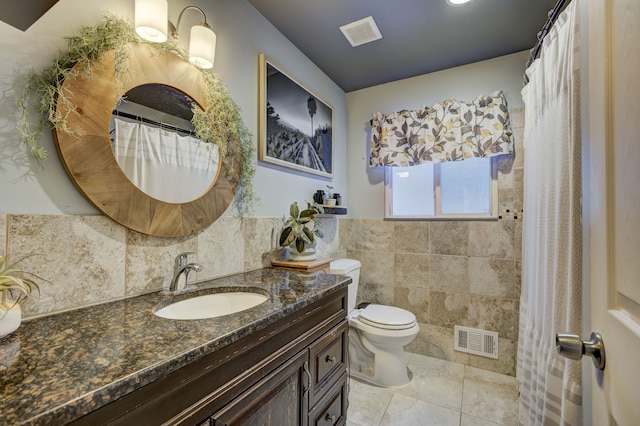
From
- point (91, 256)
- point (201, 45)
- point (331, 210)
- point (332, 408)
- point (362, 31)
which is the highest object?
point (362, 31)

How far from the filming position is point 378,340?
196 cm

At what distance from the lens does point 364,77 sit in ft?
8.28

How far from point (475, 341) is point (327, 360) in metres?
1.59

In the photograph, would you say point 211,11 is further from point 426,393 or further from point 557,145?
point 426,393

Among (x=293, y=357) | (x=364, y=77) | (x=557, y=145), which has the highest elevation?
(x=364, y=77)

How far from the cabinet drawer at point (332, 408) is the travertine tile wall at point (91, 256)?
2.47 ft

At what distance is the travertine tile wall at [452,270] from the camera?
2133mm

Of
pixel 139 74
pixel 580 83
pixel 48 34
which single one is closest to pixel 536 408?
pixel 580 83

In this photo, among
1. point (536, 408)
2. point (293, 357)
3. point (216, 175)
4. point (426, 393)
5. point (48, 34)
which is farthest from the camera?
point (426, 393)

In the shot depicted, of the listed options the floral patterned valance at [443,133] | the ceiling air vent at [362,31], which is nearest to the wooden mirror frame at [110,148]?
the ceiling air vent at [362,31]

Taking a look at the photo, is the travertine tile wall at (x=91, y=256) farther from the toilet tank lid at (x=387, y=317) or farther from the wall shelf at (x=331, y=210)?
the toilet tank lid at (x=387, y=317)

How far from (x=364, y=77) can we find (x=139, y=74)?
6.31 ft

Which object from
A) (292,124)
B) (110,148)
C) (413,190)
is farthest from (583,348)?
(413,190)

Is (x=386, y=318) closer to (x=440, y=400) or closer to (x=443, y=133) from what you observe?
(x=440, y=400)
